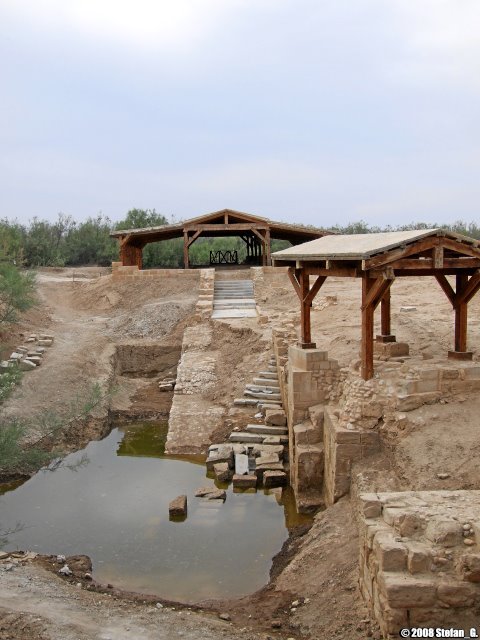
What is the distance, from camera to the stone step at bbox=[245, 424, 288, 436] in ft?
39.2

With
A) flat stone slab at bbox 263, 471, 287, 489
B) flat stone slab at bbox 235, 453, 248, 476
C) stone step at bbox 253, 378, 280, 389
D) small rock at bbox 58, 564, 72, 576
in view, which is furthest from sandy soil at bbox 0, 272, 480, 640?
flat stone slab at bbox 235, 453, 248, 476

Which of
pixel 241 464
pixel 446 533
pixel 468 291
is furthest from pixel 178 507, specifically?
pixel 468 291

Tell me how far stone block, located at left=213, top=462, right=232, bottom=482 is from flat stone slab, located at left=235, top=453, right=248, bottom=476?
175mm

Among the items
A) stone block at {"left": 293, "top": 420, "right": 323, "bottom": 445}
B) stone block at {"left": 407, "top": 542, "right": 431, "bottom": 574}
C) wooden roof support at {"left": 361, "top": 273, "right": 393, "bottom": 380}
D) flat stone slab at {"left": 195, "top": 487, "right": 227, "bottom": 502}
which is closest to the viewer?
stone block at {"left": 407, "top": 542, "right": 431, "bottom": 574}

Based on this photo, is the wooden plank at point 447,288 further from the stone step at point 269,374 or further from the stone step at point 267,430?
the stone step at point 269,374

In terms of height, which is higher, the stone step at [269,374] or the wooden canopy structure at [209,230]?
the wooden canopy structure at [209,230]

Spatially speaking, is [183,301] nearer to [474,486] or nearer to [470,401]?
[470,401]

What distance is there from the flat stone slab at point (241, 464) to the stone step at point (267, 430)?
36.8 inches

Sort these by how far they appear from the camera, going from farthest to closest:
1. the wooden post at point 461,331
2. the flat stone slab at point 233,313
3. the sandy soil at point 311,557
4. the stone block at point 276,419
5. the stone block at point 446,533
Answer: the flat stone slab at point 233,313 < the stone block at point 276,419 < the wooden post at point 461,331 < the sandy soil at point 311,557 < the stone block at point 446,533

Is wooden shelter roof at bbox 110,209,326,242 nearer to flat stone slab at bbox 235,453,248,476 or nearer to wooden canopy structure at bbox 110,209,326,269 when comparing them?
wooden canopy structure at bbox 110,209,326,269

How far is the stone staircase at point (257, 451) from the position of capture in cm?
1040

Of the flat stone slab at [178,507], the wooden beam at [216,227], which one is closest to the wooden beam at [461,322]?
the flat stone slab at [178,507]

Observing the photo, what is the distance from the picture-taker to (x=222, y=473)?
10.7 metres

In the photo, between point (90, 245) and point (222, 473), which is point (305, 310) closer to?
point (222, 473)
